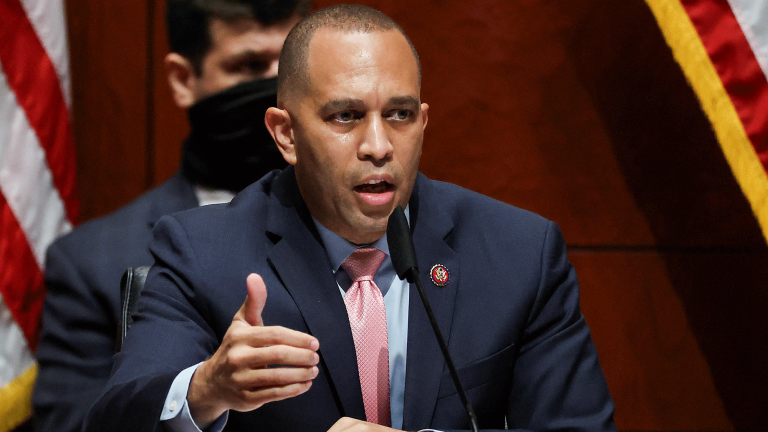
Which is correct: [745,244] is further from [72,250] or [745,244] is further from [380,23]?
[72,250]

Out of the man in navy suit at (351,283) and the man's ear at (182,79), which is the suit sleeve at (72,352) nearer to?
the man's ear at (182,79)

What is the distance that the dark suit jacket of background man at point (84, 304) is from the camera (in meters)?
1.75

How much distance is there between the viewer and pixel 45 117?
1.98 meters

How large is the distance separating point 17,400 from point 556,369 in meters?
1.24

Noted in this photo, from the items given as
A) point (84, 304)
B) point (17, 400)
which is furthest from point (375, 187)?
point (17, 400)

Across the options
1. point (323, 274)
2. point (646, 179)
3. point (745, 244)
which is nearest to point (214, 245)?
point (323, 274)

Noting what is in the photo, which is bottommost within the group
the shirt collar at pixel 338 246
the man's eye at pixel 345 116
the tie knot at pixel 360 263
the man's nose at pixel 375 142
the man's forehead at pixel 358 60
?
the tie knot at pixel 360 263

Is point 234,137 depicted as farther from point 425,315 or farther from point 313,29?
point 425,315

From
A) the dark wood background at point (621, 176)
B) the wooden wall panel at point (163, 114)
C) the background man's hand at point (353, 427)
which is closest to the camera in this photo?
the background man's hand at point (353, 427)

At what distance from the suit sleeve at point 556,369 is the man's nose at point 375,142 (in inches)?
13.5

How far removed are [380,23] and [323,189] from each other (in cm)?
25

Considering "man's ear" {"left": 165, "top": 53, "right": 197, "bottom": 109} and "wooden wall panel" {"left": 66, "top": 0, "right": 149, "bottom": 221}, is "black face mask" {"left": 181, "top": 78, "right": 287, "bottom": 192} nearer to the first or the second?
"man's ear" {"left": 165, "top": 53, "right": 197, "bottom": 109}

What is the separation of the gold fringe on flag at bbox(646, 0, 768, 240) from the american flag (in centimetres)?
145

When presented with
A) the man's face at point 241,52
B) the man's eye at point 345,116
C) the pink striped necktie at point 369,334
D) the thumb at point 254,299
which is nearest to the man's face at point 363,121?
the man's eye at point 345,116
